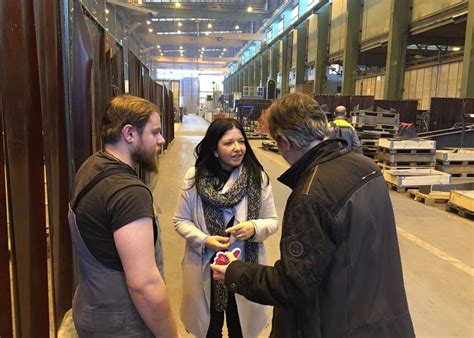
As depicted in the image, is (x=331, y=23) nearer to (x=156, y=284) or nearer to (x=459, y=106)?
(x=459, y=106)

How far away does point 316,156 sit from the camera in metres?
1.51

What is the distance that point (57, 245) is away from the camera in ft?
8.84

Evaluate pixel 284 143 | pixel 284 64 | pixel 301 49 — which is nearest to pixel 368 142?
pixel 284 143

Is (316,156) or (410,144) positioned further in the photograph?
(410,144)

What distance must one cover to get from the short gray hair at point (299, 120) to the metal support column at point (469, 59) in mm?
11607

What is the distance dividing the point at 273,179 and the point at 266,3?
1012 inches

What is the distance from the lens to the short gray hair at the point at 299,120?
1515mm

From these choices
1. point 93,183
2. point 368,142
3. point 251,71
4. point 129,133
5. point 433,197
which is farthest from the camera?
point 251,71

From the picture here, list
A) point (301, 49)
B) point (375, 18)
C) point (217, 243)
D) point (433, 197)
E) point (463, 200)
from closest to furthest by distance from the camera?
point (217, 243)
point (463, 200)
point (433, 197)
point (375, 18)
point (301, 49)

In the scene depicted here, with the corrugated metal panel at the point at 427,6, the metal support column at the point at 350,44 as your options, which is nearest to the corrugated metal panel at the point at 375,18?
the metal support column at the point at 350,44

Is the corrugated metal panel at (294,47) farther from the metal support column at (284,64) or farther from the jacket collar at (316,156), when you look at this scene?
the jacket collar at (316,156)

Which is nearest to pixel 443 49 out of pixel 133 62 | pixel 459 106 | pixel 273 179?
pixel 459 106

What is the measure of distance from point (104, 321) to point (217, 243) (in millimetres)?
822

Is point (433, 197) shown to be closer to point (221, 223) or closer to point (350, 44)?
point (221, 223)
